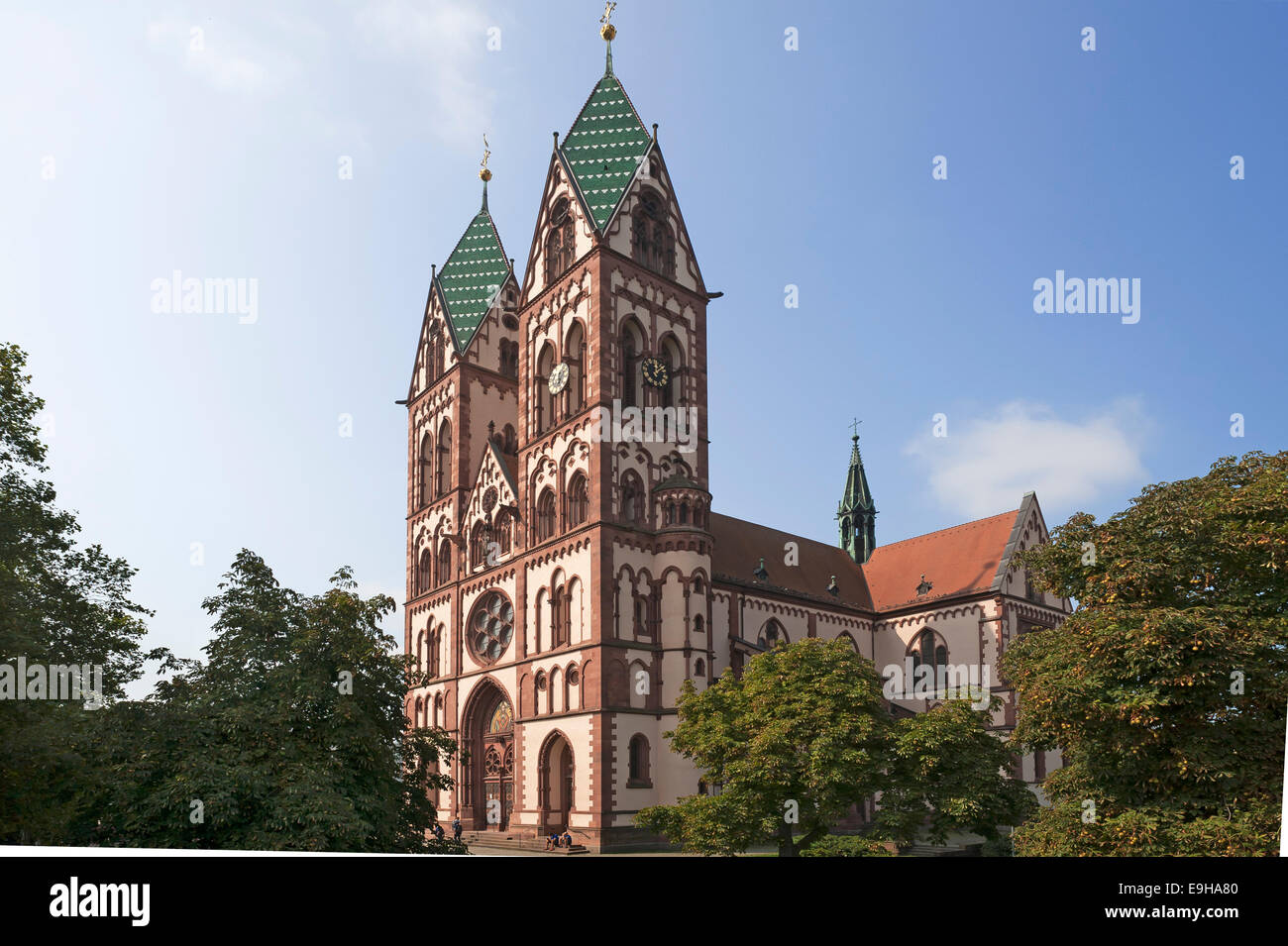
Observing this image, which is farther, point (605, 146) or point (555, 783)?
point (605, 146)

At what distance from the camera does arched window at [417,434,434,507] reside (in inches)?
2052

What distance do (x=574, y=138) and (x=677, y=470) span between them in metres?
16.3

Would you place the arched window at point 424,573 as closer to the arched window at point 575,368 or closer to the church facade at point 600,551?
the church facade at point 600,551

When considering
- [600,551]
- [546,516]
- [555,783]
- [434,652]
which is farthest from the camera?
[434,652]

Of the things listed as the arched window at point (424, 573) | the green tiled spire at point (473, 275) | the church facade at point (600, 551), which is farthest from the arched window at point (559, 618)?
the green tiled spire at point (473, 275)

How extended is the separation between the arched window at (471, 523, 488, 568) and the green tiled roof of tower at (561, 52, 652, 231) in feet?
46.5

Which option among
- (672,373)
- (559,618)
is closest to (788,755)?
(559,618)

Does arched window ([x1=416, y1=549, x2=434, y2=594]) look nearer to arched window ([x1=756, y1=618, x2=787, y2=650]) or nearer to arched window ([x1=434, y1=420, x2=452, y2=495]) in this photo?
arched window ([x1=434, y1=420, x2=452, y2=495])

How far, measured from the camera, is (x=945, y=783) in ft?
90.1

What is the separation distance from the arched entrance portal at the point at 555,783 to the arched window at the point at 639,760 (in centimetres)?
278

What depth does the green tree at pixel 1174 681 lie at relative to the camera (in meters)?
16.9

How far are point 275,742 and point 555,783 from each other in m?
22.3

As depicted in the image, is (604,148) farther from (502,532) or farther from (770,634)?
(770,634)

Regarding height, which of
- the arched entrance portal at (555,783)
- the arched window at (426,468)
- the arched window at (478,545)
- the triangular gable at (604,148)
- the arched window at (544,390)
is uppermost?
the triangular gable at (604,148)
